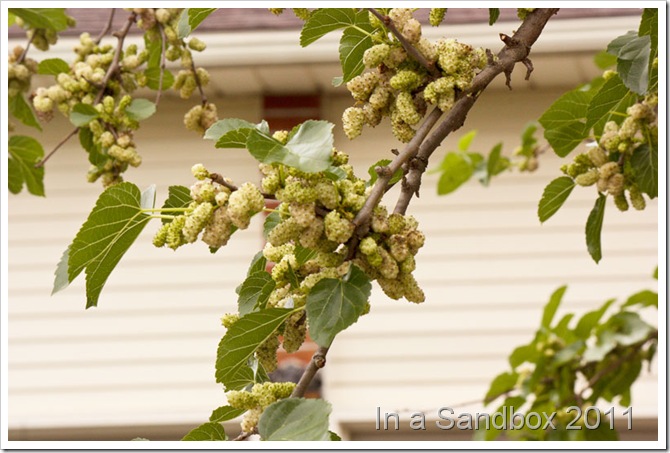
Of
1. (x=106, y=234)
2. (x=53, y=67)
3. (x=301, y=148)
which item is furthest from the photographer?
(x=53, y=67)

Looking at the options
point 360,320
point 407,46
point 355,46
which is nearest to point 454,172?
point 355,46

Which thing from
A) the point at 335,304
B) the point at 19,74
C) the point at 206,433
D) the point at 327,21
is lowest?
the point at 206,433

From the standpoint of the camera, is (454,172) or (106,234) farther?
(454,172)

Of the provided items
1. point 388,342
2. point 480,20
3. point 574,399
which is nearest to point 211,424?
point 574,399

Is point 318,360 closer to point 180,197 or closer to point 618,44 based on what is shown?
point 180,197

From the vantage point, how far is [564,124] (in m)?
1.46

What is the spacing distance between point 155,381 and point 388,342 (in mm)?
1045

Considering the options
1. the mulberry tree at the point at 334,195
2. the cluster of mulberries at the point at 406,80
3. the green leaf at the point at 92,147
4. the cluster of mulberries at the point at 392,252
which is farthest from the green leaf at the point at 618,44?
the green leaf at the point at 92,147

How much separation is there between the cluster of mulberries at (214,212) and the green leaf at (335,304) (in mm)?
89

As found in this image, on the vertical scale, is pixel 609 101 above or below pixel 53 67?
below

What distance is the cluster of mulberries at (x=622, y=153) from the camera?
1261 mm

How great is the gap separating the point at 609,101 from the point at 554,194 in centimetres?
15

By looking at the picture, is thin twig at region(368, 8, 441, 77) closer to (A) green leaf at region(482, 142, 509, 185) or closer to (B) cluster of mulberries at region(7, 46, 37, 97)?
(B) cluster of mulberries at region(7, 46, 37, 97)

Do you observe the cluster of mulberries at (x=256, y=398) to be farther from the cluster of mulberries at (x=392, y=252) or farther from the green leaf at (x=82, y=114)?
the green leaf at (x=82, y=114)
